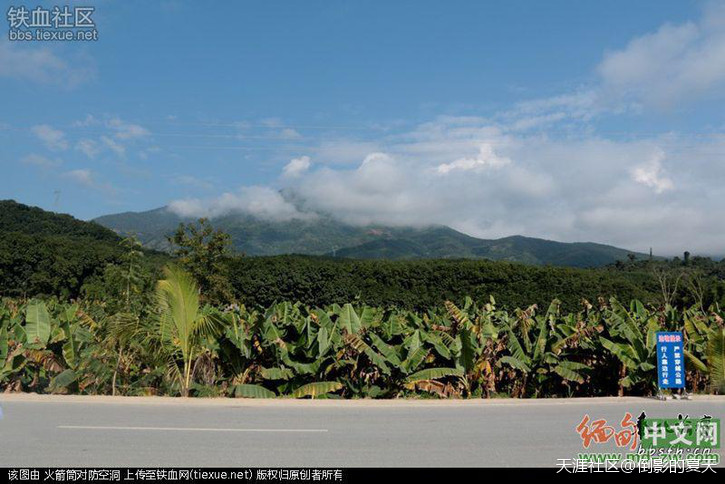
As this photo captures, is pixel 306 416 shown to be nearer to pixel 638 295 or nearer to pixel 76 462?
pixel 76 462

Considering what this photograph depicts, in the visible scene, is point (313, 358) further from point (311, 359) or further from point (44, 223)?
point (44, 223)

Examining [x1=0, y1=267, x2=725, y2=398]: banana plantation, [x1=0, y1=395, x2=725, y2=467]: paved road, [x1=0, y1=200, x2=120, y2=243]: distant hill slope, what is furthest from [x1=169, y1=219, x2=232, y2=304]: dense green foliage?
[x1=0, y1=200, x2=120, y2=243]: distant hill slope

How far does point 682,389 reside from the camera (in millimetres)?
10312

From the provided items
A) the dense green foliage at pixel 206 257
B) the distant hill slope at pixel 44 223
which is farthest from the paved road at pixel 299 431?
the distant hill slope at pixel 44 223

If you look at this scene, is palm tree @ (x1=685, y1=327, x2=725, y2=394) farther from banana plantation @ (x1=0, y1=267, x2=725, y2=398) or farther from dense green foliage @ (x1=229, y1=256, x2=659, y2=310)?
dense green foliage @ (x1=229, y1=256, x2=659, y2=310)

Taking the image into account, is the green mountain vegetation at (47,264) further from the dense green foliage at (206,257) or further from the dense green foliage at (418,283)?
the dense green foliage at (206,257)

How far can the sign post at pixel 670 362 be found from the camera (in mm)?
9312

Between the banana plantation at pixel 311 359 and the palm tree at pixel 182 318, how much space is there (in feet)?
0.07

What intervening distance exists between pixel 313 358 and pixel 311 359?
3.3 inches

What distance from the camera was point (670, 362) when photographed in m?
9.34

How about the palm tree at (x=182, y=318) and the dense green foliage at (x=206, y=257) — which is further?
the dense green foliage at (x=206, y=257)

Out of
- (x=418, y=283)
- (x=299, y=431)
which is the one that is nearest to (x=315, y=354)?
(x=299, y=431)

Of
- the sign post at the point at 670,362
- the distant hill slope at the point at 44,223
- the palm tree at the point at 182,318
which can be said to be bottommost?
the sign post at the point at 670,362

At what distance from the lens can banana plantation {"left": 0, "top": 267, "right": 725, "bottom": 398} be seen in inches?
401
